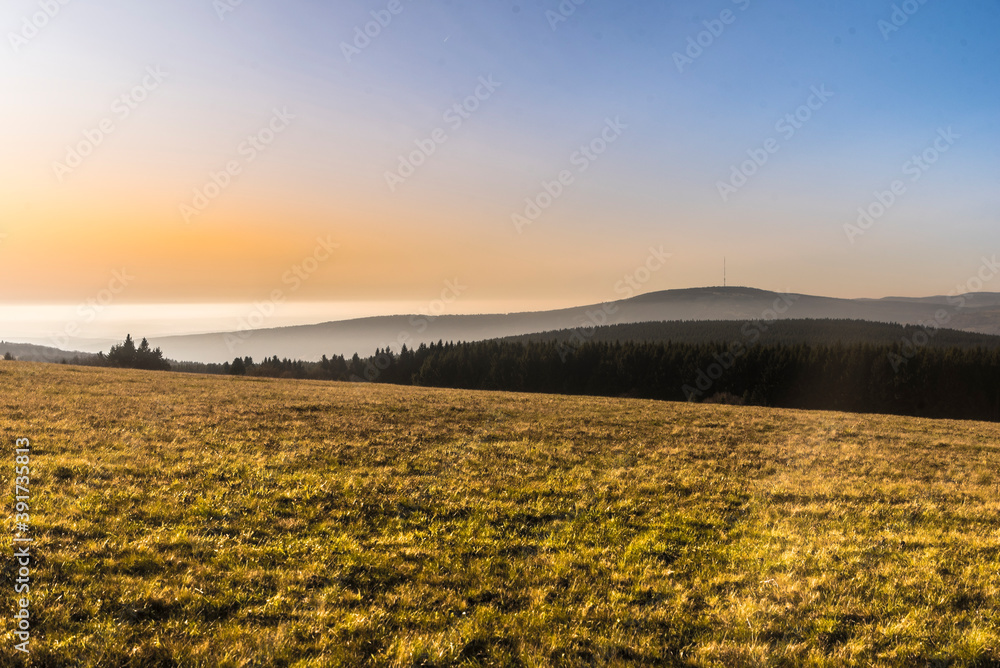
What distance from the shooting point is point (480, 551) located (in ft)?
33.8

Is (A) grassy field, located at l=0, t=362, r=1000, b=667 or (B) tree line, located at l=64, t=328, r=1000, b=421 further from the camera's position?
(B) tree line, located at l=64, t=328, r=1000, b=421

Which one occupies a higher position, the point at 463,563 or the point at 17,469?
the point at 17,469

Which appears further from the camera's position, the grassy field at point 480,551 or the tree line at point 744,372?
the tree line at point 744,372

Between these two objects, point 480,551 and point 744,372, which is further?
point 744,372

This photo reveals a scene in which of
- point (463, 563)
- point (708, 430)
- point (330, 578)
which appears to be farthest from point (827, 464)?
point (330, 578)

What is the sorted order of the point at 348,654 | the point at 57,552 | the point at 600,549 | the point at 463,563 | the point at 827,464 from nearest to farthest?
the point at 348,654 < the point at 57,552 < the point at 463,563 < the point at 600,549 < the point at 827,464

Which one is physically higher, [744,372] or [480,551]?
[744,372]

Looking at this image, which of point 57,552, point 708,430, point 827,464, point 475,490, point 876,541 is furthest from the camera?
point 708,430

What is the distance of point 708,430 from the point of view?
90.6ft

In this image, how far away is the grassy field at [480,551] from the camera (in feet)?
22.9

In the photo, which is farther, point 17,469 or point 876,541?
point 17,469

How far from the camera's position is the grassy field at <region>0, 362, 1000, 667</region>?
22.9ft

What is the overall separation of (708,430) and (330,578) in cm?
2393

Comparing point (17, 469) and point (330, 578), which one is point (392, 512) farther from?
point (17, 469)
